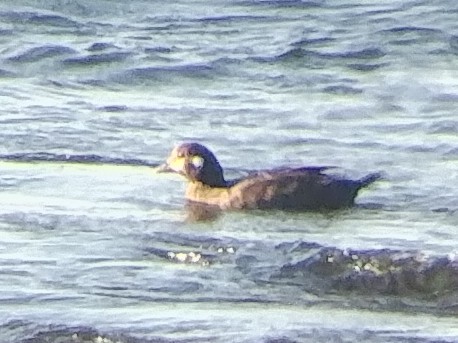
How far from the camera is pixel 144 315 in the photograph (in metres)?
8.40

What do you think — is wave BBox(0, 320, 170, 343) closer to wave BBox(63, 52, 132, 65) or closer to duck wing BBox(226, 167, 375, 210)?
duck wing BBox(226, 167, 375, 210)

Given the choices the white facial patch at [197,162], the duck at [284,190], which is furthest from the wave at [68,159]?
the duck at [284,190]

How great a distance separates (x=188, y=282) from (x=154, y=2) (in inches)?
391

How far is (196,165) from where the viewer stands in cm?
1140

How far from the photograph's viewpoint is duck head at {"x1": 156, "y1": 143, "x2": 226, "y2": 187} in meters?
11.4

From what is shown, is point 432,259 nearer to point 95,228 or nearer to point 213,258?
point 213,258

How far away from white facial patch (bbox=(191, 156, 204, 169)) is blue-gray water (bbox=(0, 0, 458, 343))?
25 cm

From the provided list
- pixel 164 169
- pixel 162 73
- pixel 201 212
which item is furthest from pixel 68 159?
pixel 162 73

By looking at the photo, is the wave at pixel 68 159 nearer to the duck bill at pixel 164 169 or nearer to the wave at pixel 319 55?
the duck bill at pixel 164 169

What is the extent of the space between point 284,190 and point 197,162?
723mm

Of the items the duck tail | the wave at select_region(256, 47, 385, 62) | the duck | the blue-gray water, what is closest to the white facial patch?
the duck

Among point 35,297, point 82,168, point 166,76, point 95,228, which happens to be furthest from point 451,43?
point 35,297

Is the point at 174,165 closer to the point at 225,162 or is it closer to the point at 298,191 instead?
the point at 225,162

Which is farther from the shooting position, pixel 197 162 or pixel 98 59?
pixel 98 59
